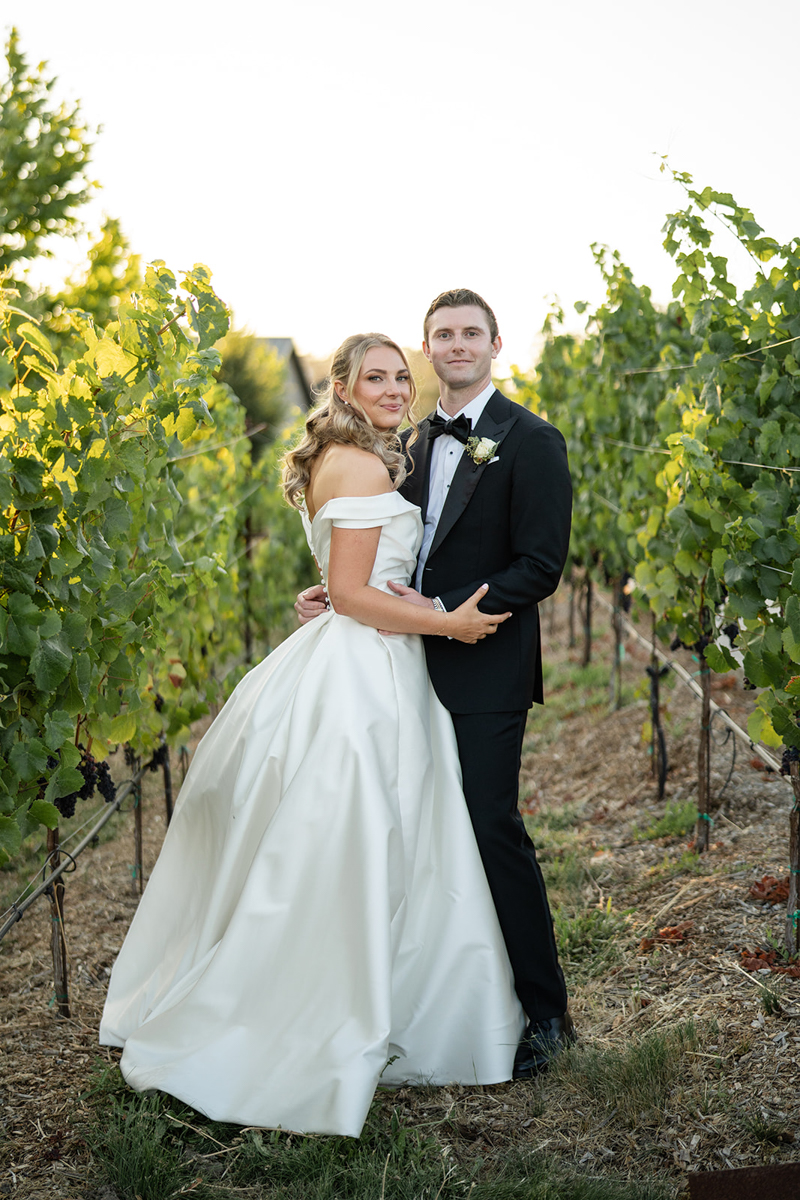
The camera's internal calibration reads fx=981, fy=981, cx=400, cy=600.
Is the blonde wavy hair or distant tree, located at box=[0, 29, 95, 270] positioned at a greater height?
distant tree, located at box=[0, 29, 95, 270]

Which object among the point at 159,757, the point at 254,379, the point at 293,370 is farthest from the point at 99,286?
the point at 293,370

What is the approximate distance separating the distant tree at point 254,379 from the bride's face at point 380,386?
785 inches

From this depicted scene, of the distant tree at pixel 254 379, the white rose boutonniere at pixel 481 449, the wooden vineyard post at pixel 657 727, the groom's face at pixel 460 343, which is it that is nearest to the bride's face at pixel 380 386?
the groom's face at pixel 460 343

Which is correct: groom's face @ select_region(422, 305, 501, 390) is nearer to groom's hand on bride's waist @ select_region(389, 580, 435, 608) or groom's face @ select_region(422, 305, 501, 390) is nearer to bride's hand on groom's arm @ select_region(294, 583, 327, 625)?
groom's hand on bride's waist @ select_region(389, 580, 435, 608)

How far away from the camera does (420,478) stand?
307 centimetres

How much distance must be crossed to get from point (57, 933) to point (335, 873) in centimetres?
105

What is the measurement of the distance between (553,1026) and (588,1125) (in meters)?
0.34

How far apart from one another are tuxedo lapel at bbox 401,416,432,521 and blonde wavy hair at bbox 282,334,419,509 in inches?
3.5

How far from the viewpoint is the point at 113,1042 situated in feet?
9.57

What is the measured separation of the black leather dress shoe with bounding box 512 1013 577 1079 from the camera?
109 inches

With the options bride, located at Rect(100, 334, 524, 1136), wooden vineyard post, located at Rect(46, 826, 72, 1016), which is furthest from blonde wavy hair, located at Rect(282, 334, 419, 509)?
wooden vineyard post, located at Rect(46, 826, 72, 1016)

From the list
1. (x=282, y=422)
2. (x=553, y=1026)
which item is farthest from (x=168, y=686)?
(x=282, y=422)

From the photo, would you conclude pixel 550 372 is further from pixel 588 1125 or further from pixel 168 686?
pixel 588 1125

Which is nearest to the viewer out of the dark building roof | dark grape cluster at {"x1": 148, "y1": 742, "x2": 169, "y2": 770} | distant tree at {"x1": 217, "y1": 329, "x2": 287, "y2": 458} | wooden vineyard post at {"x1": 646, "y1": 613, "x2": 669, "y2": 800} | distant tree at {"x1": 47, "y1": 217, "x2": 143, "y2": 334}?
dark grape cluster at {"x1": 148, "y1": 742, "x2": 169, "y2": 770}
